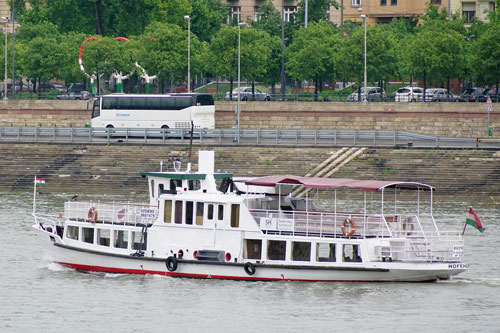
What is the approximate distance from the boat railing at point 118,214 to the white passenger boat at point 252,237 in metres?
0.05

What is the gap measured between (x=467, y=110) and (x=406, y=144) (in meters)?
15.6

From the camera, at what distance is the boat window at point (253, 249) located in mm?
38562

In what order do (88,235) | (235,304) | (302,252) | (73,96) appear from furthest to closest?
(73,96), (88,235), (302,252), (235,304)

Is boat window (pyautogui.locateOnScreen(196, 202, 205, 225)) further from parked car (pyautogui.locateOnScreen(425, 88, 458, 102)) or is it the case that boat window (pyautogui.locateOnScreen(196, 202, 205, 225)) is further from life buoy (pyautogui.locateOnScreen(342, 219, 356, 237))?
parked car (pyautogui.locateOnScreen(425, 88, 458, 102))

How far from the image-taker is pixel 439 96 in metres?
88.4

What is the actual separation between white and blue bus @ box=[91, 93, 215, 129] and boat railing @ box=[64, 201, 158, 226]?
120 ft

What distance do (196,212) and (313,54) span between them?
53.3m

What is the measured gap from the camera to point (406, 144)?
68250mm

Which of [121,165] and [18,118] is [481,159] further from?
[18,118]

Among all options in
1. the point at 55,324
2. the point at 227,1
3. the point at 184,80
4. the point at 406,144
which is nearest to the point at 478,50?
the point at 406,144

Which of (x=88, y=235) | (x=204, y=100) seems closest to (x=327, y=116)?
(x=204, y=100)

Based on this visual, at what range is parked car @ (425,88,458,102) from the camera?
85312 millimetres

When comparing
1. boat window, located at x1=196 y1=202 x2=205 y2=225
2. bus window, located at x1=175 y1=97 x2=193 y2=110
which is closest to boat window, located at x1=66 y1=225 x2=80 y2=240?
boat window, located at x1=196 y1=202 x2=205 y2=225

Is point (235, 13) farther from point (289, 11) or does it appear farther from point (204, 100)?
point (204, 100)
